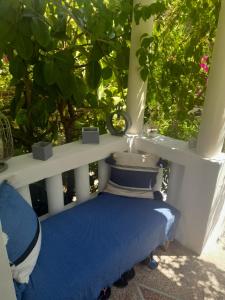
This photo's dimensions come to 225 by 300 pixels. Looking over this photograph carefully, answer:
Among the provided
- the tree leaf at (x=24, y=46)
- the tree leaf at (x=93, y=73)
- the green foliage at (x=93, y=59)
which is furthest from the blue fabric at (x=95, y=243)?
the tree leaf at (x=24, y=46)

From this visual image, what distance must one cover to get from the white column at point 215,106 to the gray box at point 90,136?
693 mm

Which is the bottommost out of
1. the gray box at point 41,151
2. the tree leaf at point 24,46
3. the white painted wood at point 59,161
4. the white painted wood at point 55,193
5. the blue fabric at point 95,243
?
the blue fabric at point 95,243

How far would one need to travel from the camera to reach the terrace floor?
1.48m

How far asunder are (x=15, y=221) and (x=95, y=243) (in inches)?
18.5

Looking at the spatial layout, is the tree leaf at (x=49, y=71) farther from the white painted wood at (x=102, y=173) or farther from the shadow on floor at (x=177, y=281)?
the shadow on floor at (x=177, y=281)

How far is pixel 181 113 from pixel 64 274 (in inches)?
51.8

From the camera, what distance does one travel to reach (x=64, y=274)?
3.91 feet

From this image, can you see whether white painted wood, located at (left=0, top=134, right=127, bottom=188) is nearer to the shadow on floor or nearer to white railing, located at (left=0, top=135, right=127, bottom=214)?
white railing, located at (left=0, top=135, right=127, bottom=214)

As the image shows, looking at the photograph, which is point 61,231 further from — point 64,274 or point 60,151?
point 60,151

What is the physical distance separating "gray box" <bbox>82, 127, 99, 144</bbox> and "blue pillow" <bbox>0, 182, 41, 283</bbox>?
0.64 meters

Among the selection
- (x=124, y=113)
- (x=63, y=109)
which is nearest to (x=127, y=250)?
(x=124, y=113)

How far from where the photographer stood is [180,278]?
1594 mm

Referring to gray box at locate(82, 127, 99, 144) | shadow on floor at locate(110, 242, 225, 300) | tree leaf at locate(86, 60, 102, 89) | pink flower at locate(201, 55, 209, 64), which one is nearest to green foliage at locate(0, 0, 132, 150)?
tree leaf at locate(86, 60, 102, 89)

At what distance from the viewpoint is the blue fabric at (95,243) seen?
1.16m
